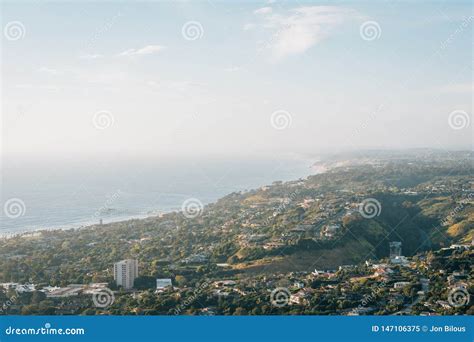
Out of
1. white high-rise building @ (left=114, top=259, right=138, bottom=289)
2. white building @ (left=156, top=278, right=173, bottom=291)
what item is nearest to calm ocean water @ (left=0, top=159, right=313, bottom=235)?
white high-rise building @ (left=114, top=259, right=138, bottom=289)

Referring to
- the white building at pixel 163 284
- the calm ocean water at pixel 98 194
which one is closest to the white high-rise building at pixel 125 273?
the white building at pixel 163 284

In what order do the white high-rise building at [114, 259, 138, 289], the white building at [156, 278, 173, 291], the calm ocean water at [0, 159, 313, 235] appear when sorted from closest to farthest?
the white building at [156, 278, 173, 291] < the white high-rise building at [114, 259, 138, 289] < the calm ocean water at [0, 159, 313, 235]

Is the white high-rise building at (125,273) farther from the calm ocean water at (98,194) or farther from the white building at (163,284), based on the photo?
the calm ocean water at (98,194)

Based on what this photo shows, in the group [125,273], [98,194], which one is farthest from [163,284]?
[98,194]

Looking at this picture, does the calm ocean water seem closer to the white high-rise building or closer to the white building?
the white high-rise building

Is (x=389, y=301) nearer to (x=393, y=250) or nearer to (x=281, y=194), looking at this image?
(x=393, y=250)

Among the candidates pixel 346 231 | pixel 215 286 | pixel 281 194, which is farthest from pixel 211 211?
pixel 215 286
